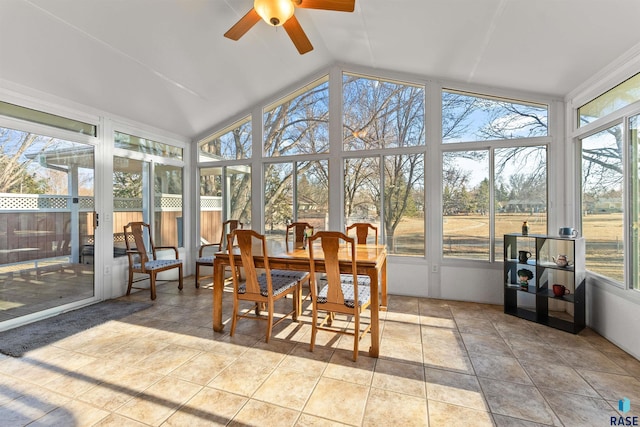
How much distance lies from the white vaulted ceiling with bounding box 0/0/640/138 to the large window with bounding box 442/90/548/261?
0.33 meters

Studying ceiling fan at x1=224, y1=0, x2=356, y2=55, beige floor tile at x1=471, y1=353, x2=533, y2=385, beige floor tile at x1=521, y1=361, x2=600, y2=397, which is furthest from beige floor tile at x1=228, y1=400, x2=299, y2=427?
ceiling fan at x1=224, y1=0, x2=356, y2=55

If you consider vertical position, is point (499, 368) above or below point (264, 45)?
below

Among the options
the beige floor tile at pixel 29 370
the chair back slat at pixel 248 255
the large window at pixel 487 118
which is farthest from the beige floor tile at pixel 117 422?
the large window at pixel 487 118

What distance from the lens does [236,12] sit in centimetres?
292

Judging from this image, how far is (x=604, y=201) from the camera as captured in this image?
291cm

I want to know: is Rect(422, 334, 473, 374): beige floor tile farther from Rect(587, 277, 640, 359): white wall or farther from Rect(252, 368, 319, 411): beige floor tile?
Rect(587, 277, 640, 359): white wall

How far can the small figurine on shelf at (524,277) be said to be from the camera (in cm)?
331

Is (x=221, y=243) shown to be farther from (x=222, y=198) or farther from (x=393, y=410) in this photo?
(x=393, y=410)

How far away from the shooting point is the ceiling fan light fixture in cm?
207

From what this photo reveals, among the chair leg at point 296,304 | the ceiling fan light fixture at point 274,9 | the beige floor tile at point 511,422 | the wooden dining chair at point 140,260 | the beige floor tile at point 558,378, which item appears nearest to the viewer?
the beige floor tile at point 511,422

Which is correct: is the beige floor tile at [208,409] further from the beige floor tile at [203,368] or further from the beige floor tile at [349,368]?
the beige floor tile at [349,368]

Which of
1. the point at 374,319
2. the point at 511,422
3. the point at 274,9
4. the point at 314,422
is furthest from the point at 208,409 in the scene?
the point at 274,9

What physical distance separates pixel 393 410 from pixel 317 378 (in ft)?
1.92

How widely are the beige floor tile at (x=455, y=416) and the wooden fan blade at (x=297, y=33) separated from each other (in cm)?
307
